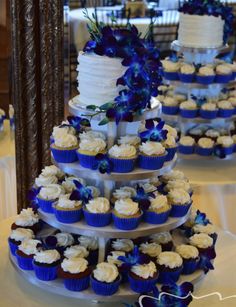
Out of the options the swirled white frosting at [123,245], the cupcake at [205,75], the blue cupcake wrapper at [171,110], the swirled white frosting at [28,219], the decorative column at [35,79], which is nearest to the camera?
the swirled white frosting at [123,245]

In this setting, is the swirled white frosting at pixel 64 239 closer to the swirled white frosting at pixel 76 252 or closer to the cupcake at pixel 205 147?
the swirled white frosting at pixel 76 252

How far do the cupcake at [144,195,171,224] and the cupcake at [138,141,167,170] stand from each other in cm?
8

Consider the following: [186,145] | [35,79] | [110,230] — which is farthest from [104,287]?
[186,145]

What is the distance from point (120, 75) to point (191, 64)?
109 centimetres

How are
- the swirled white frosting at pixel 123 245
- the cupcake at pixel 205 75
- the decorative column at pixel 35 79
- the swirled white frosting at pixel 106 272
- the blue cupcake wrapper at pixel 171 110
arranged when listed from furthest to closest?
the blue cupcake wrapper at pixel 171 110, the cupcake at pixel 205 75, the decorative column at pixel 35 79, the swirled white frosting at pixel 123 245, the swirled white frosting at pixel 106 272

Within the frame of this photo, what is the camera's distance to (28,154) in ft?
6.87

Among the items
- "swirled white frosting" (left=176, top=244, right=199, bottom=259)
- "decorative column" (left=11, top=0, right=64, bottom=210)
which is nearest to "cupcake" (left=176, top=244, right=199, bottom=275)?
"swirled white frosting" (left=176, top=244, right=199, bottom=259)

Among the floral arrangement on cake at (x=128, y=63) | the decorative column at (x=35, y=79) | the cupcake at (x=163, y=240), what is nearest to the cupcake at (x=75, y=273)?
the cupcake at (x=163, y=240)

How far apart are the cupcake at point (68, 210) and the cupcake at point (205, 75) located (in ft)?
3.64

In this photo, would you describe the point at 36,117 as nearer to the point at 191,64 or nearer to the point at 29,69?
the point at 29,69

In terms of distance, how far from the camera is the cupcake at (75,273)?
1290 mm

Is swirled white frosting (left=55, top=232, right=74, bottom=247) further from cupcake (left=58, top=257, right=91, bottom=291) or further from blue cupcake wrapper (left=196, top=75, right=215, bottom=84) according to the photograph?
blue cupcake wrapper (left=196, top=75, right=215, bottom=84)

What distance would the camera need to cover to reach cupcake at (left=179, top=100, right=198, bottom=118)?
232 cm

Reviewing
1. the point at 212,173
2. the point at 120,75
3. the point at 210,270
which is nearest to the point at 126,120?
the point at 120,75
